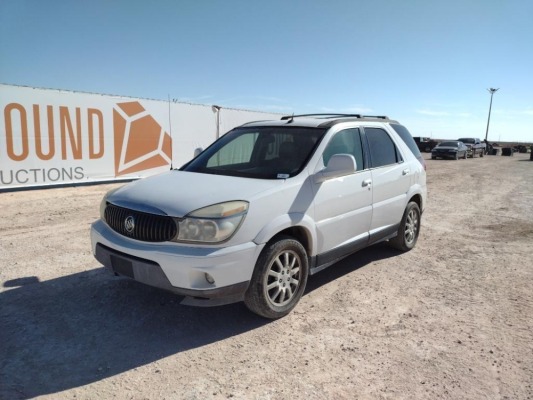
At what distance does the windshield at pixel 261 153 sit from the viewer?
13.2 feet

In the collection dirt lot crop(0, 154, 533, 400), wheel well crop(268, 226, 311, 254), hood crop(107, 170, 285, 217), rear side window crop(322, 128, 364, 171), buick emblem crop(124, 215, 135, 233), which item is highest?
rear side window crop(322, 128, 364, 171)

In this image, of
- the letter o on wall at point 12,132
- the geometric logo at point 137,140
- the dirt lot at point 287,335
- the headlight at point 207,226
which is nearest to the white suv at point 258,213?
the headlight at point 207,226

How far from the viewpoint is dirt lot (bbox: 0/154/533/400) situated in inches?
109

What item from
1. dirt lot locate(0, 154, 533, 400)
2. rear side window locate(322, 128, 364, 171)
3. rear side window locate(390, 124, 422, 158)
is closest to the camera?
dirt lot locate(0, 154, 533, 400)

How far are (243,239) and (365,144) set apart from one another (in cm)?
232

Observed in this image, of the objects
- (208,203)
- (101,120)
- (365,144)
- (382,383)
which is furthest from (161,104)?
(382,383)

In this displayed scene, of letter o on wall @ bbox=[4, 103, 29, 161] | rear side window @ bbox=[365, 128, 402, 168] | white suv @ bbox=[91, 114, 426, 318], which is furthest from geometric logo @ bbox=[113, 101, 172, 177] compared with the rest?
rear side window @ bbox=[365, 128, 402, 168]

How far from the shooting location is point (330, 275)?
492 centimetres

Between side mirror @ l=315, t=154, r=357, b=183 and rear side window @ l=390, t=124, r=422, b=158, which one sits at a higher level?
rear side window @ l=390, t=124, r=422, b=158

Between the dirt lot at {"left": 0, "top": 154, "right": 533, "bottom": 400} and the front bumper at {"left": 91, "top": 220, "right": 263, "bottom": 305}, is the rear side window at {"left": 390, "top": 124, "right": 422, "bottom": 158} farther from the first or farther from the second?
the front bumper at {"left": 91, "top": 220, "right": 263, "bottom": 305}

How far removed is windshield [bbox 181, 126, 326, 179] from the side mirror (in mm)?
213

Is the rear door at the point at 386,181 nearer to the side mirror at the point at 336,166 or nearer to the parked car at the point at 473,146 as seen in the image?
the side mirror at the point at 336,166

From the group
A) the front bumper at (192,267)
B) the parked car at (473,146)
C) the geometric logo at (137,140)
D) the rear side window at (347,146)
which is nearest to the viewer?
the front bumper at (192,267)

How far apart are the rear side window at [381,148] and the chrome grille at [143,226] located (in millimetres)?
2716
